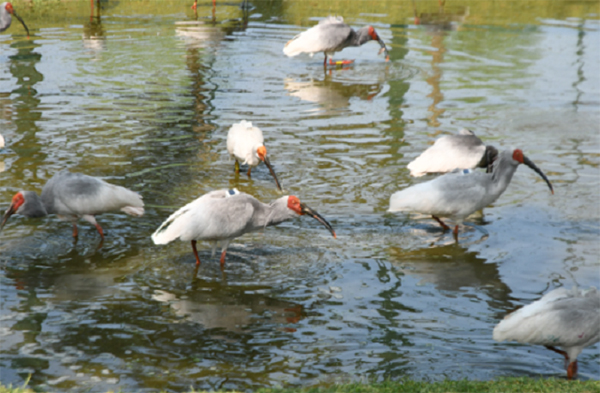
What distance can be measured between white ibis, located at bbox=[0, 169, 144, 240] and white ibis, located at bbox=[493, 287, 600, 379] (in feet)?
14.2

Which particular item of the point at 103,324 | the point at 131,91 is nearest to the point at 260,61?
the point at 131,91

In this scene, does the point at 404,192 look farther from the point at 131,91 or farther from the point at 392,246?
the point at 131,91

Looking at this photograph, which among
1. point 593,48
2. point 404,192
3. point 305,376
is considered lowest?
point 305,376

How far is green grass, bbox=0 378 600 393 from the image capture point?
16.4ft

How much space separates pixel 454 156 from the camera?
930cm

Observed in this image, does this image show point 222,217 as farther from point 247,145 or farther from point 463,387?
point 463,387

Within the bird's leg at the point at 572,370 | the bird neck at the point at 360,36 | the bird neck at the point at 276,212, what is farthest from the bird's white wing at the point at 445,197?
the bird neck at the point at 360,36

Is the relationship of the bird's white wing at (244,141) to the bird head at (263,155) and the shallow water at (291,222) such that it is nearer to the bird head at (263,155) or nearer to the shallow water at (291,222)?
the bird head at (263,155)

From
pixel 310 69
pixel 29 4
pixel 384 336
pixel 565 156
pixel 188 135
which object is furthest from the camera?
pixel 29 4

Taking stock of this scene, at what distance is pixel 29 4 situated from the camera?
1006 inches

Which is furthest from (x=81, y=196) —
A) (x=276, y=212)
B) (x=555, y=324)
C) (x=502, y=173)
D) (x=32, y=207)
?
(x=555, y=324)

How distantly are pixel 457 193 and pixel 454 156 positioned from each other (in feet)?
4.63

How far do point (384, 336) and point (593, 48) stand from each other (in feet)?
49.4

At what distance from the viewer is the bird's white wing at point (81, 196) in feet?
25.5
